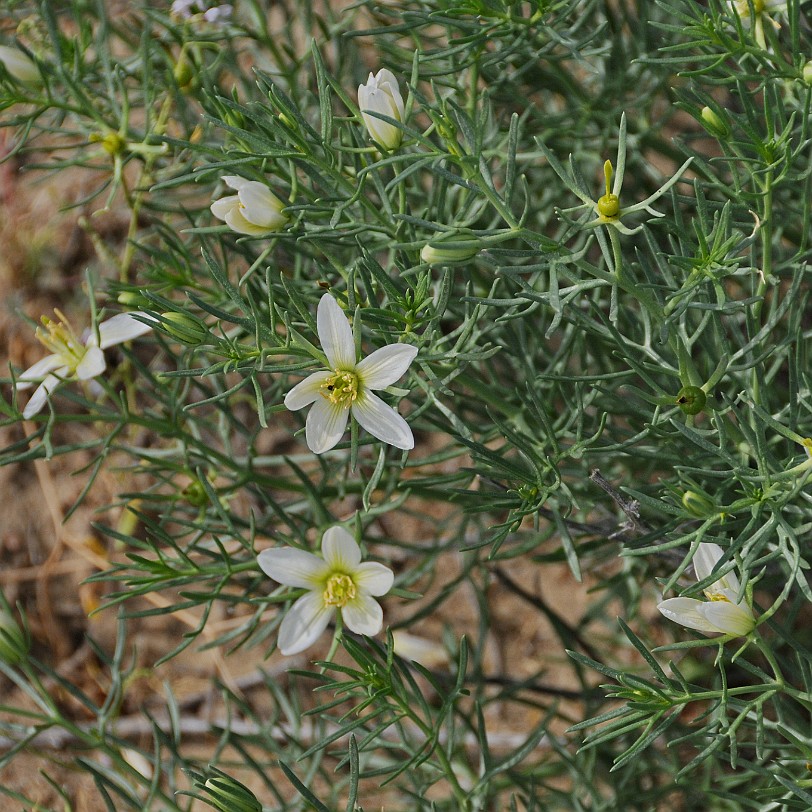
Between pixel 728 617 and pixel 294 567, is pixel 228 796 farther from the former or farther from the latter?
pixel 728 617

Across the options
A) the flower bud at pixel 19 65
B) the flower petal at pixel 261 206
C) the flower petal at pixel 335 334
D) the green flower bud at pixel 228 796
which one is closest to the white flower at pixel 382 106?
the flower petal at pixel 261 206

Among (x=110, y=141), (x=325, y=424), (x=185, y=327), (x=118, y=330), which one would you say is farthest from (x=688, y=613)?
(x=110, y=141)

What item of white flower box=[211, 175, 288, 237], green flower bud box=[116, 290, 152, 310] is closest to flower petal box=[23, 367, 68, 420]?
green flower bud box=[116, 290, 152, 310]

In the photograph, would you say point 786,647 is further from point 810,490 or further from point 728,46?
point 728,46

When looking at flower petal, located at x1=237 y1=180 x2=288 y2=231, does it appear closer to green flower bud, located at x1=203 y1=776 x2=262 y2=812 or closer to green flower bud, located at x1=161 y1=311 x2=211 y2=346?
green flower bud, located at x1=161 y1=311 x2=211 y2=346

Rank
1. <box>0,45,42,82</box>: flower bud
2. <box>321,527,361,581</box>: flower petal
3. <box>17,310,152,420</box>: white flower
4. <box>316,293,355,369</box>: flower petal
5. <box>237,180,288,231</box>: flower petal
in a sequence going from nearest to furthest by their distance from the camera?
1. <box>316,293,355,369</box>: flower petal
2. <box>237,180,288,231</box>: flower petal
3. <box>321,527,361,581</box>: flower petal
4. <box>17,310,152,420</box>: white flower
5. <box>0,45,42,82</box>: flower bud

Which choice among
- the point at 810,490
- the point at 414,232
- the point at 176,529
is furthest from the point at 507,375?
the point at 176,529
